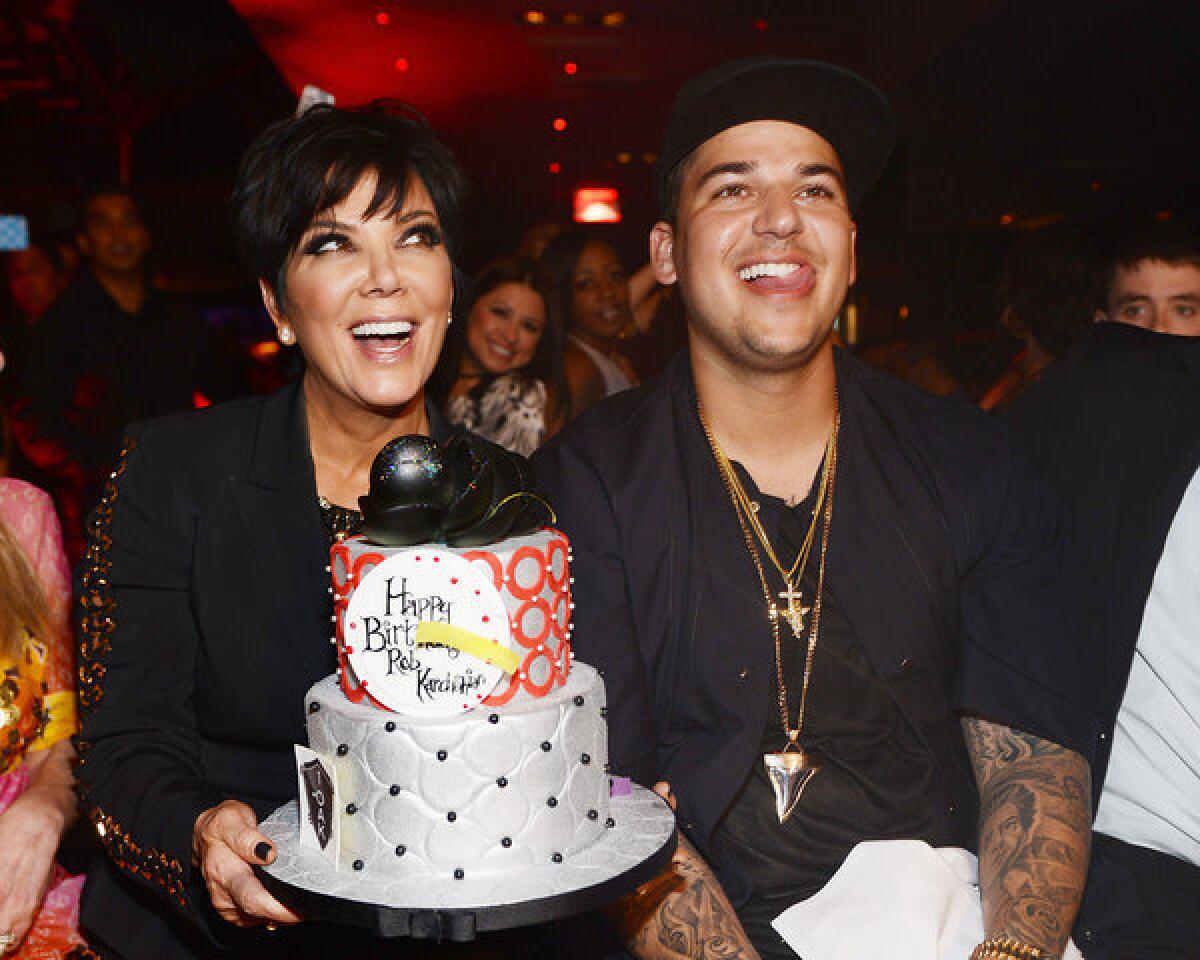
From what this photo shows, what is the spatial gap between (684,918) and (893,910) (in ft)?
1.09

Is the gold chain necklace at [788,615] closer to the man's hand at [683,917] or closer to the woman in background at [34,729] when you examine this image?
the man's hand at [683,917]

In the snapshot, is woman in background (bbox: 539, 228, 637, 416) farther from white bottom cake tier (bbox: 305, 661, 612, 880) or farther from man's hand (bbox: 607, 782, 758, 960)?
white bottom cake tier (bbox: 305, 661, 612, 880)

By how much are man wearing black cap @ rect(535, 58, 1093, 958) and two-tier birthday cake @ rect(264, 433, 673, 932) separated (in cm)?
50

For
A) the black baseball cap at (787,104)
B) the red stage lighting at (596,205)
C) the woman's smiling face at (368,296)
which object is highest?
the red stage lighting at (596,205)

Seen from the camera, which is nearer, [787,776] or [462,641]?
[462,641]

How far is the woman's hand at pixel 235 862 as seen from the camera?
161 centimetres

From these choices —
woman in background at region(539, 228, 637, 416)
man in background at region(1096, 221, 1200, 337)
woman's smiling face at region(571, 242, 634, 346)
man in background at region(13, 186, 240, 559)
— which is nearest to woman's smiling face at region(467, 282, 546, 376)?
woman in background at region(539, 228, 637, 416)

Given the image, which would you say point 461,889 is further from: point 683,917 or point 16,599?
point 16,599

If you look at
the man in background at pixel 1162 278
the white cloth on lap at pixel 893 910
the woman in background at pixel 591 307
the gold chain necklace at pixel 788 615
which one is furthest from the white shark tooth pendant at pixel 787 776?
the woman in background at pixel 591 307

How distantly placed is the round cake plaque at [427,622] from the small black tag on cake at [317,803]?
147mm

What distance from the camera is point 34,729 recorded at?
2.32m

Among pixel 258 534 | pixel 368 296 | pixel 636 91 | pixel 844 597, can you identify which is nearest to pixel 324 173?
pixel 368 296

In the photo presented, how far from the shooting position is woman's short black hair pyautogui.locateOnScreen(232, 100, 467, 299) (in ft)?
6.93

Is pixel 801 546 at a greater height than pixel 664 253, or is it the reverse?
pixel 664 253
